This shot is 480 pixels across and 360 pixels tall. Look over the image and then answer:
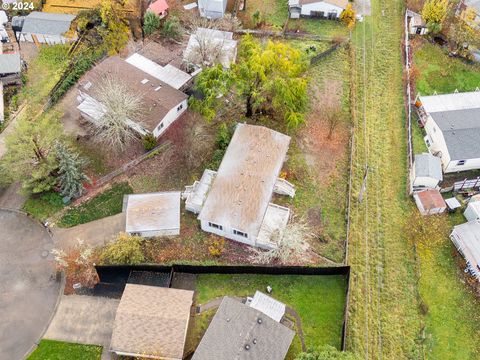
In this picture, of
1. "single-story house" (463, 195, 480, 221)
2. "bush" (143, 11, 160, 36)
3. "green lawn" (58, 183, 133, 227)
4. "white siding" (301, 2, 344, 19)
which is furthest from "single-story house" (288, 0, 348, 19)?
"green lawn" (58, 183, 133, 227)

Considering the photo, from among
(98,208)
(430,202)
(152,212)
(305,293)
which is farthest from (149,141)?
(430,202)

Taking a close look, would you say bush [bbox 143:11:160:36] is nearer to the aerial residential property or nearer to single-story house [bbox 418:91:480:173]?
the aerial residential property

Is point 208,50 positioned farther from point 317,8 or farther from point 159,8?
point 317,8

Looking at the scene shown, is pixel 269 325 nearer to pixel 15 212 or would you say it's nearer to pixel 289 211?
pixel 289 211

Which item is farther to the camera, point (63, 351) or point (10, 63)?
point (10, 63)

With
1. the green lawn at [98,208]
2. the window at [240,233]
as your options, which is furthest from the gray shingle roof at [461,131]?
the green lawn at [98,208]

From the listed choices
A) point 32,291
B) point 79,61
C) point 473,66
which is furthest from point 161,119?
point 473,66
